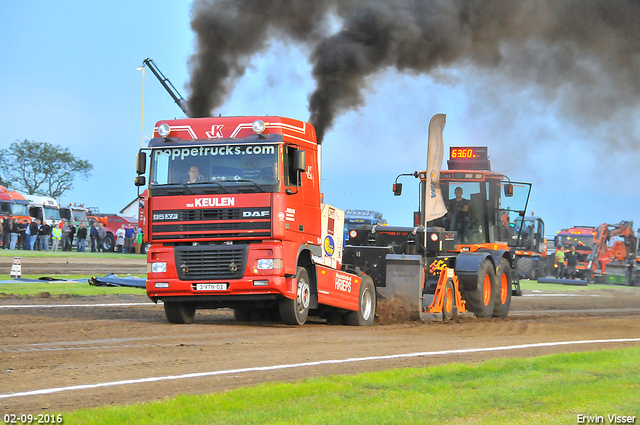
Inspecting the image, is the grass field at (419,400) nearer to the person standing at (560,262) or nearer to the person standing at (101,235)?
the person standing at (560,262)

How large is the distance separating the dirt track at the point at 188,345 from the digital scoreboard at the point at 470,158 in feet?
12.3

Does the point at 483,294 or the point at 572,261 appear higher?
the point at 572,261

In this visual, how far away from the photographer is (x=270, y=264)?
1255 cm

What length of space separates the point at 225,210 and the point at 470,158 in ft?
26.2

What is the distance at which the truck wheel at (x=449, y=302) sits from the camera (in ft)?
52.1

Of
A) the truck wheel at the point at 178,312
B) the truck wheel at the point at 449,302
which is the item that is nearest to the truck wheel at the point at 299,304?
the truck wheel at the point at 178,312

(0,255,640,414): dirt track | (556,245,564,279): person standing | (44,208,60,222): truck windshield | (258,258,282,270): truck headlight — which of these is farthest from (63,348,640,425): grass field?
(44,208,60,222): truck windshield

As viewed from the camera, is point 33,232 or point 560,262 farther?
point 560,262

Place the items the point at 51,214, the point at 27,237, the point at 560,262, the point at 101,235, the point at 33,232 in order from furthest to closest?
the point at 51,214 → the point at 101,235 → the point at 560,262 → the point at 33,232 → the point at 27,237

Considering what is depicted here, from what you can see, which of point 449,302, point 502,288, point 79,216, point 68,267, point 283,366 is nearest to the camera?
point 283,366

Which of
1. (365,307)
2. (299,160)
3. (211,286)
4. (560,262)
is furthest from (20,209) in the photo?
(299,160)

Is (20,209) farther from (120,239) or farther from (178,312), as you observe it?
(178,312)

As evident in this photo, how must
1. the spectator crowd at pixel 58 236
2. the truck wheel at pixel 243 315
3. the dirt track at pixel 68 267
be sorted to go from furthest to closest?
the spectator crowd at pixel 58 236 → the dirt track at pixel 68 267 → the truck wheel at pixel 243 315

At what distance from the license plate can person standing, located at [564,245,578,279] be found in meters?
34.7
